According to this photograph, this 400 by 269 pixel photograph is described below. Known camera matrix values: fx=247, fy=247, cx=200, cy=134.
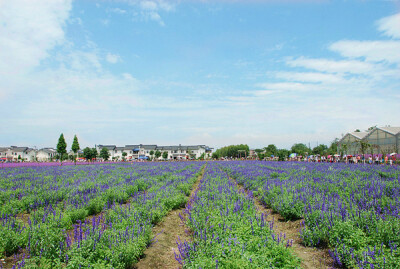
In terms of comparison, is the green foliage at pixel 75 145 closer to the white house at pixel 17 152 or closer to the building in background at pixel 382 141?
the building in background at pixel 382 141

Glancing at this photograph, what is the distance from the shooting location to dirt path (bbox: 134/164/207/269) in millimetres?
4531

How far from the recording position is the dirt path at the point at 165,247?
453 cm

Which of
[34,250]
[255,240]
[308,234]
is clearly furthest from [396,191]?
[34,250]

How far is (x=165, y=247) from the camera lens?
539 cm

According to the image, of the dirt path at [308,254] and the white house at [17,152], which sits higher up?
the white house at [17,152]

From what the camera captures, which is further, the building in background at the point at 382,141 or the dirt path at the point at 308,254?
the building in background at the point at 382,141

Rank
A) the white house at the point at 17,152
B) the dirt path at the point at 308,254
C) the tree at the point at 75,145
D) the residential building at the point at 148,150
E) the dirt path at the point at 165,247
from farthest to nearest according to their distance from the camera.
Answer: the residential building at the point at 148,150, the white house at the point at 17,152, the tree at the point at 75,145, the dirt path at the point at 165,247, the dirt path at the point at 308,254

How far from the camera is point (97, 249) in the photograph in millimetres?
3879

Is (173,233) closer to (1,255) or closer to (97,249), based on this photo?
(97,249)

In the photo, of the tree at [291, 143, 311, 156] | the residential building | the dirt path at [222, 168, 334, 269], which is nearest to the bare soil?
the dirt path at [222, 168, 334, 269]

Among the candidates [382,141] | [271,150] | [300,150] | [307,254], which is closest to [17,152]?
[271,150]

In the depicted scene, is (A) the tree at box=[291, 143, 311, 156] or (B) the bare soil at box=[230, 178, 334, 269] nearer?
(B) the bare soil at box=[230, 178, 334, 269]

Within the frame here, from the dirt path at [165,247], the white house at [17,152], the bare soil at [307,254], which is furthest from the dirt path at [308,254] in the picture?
the white house at [17,152]

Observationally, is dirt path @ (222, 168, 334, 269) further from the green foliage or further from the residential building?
the residential building
